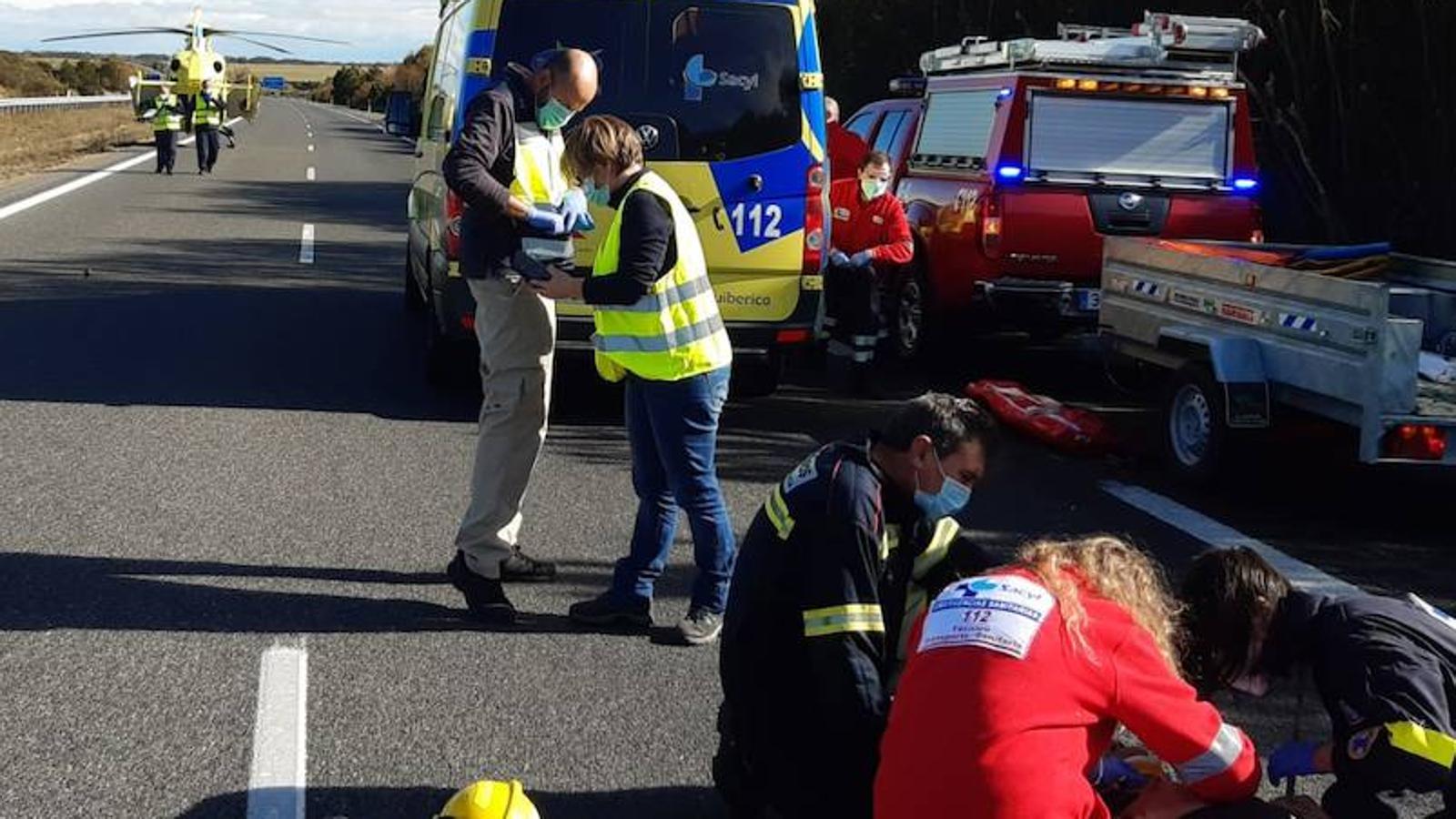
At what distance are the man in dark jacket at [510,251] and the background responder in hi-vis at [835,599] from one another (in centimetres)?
205

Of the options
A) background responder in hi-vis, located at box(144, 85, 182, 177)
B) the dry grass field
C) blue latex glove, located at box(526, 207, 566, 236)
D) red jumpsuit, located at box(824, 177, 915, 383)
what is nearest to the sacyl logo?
red jumpsuit, located at box(824, 177, 915, 383)

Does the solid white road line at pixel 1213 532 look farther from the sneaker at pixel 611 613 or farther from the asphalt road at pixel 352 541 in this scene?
the sneaker at pixel 611 613

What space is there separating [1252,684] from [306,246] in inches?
639

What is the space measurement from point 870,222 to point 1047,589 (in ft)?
26.4

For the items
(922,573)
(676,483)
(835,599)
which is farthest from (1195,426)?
(835,599)

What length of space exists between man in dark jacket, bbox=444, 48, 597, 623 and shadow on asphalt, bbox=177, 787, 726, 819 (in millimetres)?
1571

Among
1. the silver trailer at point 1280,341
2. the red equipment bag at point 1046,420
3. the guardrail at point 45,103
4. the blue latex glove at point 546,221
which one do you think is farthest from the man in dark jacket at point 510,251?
the guardrail at point 45,103

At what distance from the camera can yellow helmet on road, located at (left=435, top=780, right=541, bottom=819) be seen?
379 centimetres

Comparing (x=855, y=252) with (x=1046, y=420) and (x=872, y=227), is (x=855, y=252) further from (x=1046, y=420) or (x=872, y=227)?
(x=1046, y=420)

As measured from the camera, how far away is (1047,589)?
3.31 meters

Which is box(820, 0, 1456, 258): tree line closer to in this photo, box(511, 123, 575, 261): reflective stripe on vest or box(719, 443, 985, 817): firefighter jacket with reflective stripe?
box(511, 123, 575, 261): reflective stripe on vest

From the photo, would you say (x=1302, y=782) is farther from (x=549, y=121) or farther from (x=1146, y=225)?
(x=1146, y=225)

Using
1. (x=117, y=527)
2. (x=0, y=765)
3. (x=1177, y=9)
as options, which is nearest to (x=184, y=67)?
(x=1177, y=9)

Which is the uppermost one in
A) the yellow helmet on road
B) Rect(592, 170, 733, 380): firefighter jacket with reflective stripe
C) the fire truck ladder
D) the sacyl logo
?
the fire truck ladder
